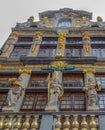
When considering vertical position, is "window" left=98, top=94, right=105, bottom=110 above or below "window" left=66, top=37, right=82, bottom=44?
below

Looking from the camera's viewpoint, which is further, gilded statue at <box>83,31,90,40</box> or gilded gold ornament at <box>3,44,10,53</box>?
gilded statue at <box>83,31,90,40</box>

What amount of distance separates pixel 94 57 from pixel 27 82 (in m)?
4.40

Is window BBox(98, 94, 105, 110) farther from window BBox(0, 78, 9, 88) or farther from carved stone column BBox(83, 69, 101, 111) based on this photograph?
window BBox(0, 78, 9, 88)

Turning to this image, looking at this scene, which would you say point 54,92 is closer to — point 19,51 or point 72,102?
point 72,102

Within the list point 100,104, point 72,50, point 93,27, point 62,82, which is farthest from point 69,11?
point 100,104

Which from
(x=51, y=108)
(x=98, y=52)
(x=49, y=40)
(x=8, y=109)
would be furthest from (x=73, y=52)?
(x=8, y=109)

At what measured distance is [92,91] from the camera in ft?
38.4

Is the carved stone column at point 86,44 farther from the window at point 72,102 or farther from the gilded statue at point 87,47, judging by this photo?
the window at point 72,102

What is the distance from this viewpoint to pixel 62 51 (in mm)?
16078

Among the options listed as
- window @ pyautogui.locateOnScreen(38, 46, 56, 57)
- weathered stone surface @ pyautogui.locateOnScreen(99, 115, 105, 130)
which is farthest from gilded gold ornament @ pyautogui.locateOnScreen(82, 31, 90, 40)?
weathered stone surface @ pyautogui.locateOnScreen(99, 115, 105, 130)

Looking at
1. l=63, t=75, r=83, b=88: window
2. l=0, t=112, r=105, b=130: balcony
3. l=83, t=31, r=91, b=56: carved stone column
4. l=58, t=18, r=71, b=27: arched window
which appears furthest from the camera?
l=58, t=18, r=71, b=27: arched window

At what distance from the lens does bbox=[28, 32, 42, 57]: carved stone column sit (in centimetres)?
1610

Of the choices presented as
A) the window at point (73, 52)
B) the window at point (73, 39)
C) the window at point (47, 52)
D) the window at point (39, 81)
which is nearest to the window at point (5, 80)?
the window at point (39, 81)

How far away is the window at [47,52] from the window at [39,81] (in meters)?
2.53
